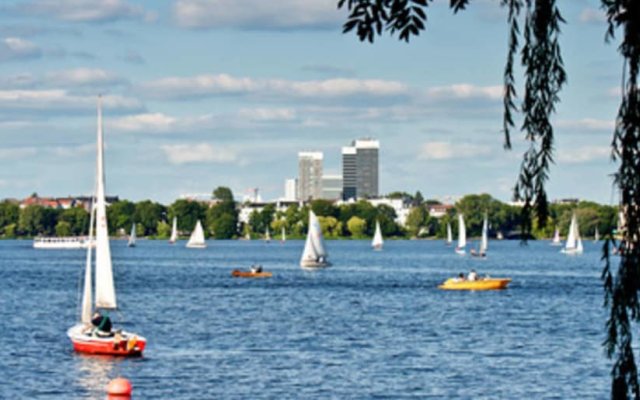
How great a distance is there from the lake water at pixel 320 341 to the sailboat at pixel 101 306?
1.83ft

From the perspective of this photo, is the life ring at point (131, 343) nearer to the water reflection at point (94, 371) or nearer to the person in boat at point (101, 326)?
the water reflection at point (94, 371)

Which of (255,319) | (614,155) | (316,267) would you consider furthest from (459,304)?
(614,155)

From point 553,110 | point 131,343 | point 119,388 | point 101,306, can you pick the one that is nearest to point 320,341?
point 101,306

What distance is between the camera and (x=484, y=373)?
5438cm

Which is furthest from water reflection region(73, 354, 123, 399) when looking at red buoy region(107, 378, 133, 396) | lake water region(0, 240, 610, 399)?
red buoy region(107, 378, 133, 396)

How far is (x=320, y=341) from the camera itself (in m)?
68.2

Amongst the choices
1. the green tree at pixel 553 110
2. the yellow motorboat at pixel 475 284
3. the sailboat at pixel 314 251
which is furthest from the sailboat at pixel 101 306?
the sailboat at pixel 314 251

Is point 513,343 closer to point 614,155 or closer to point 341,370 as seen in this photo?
point 341,370

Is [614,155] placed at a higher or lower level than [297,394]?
higher

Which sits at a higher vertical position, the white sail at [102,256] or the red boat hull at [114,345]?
the white sail at [102,256]

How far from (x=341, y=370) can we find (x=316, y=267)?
325 ft

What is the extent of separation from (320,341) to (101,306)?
1041 centimetres

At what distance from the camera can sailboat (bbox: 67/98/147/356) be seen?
5719cm

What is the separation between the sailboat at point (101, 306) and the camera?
188 ft
